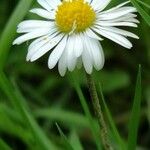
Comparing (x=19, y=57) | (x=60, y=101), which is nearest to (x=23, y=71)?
(x=19, y=57)

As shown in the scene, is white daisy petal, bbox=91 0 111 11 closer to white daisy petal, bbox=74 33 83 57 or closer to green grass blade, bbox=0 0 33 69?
white daisy petal, bbox=74 33 83 57

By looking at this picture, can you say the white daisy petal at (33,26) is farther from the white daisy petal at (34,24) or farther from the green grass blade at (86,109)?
the green grass blade at (86,109)

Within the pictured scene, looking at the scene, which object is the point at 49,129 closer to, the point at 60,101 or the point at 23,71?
the point at 60,101

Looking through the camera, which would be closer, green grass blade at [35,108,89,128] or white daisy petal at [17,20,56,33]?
white daisy petal at [17,20,56,33]

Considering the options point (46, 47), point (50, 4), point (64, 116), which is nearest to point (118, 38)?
point (46, 47)

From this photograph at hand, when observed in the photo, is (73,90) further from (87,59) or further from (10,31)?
(87,59)

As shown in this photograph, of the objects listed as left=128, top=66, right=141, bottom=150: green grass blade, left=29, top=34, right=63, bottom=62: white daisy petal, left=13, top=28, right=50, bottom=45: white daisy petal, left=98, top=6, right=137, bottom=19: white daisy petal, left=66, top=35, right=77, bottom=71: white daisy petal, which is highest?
left=13, top=28, right=50, bottom=45: white daisy petal

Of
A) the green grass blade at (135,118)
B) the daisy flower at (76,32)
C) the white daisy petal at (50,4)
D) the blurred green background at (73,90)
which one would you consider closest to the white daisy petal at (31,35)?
the daisy flower at (76,32)

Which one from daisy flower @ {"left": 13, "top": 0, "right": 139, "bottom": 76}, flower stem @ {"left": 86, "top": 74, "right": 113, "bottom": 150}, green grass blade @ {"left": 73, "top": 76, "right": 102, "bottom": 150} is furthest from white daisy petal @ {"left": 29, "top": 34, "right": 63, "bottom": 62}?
green grass blade @ {"left": 73, "top": 76, "right": 102, "bottom": 150}
